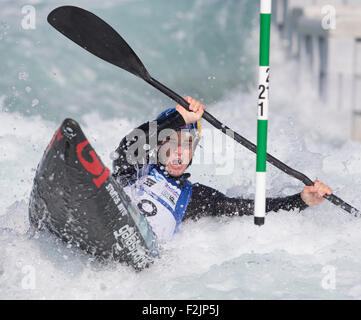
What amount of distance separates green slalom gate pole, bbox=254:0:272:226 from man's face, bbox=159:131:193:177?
30cm

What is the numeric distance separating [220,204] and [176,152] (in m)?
0.35

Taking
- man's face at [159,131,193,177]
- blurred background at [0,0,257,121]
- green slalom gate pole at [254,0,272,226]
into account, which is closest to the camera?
green slalom gate pole at [254,0,272,226]

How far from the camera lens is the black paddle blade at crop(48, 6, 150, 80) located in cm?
267

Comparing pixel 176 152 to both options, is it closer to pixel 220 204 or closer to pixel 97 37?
pixel 220 204

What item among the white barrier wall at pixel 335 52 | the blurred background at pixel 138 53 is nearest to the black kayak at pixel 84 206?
the white barrier wall at pixel 335 52

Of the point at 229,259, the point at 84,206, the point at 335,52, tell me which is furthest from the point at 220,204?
the point at 335,52

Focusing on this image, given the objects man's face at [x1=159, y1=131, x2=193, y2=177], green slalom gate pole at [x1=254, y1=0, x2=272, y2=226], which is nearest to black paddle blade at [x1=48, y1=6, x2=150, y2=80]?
man's face at [x1=159, y1=131, x2=193, y2=177]

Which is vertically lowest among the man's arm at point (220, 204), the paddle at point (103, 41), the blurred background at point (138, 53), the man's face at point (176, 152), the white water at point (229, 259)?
the white water at point (229, 259)

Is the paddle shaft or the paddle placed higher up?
the paddle

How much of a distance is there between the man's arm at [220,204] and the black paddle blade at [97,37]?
23.0 inches

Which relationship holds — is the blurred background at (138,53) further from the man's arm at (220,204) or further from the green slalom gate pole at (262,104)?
the green slalom gate pole at (262,104)

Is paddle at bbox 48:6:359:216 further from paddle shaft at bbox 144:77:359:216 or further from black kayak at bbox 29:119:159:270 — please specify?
black kayak at bbox 29:119:159:270

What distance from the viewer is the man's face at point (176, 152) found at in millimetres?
2559

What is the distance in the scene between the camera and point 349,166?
3.92m
